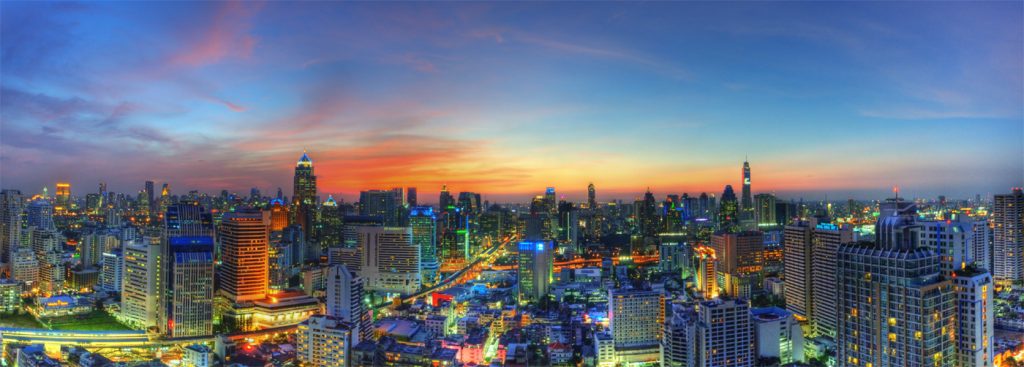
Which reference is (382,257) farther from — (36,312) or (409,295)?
(36,312)

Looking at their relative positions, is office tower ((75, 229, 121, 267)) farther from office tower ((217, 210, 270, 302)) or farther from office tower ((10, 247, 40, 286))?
office tower ((217, 210, 270, 302))

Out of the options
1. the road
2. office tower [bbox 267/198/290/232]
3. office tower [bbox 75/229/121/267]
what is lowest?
the road

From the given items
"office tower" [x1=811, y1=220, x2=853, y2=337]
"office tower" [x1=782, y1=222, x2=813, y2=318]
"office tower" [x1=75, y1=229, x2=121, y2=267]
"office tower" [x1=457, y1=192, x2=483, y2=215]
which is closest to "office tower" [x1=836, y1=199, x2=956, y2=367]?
"office tower" [x1=811, y1=220, x2=853, y2=337]

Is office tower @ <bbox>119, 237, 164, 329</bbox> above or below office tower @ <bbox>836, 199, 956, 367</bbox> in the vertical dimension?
below

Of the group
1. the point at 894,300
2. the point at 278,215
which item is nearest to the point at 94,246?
the point at 278,215

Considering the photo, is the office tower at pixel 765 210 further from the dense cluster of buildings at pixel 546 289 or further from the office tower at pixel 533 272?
the office tower at pixel 533 272

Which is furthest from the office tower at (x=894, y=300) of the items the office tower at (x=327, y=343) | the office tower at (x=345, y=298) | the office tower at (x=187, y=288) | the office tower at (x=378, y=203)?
the office tower at (x=378, y=203)

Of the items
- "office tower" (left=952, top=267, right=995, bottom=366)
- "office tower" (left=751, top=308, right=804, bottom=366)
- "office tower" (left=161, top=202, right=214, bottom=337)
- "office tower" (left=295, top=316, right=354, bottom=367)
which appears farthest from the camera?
"office tower" (left=161, top=202, right=214, bottom=337)
